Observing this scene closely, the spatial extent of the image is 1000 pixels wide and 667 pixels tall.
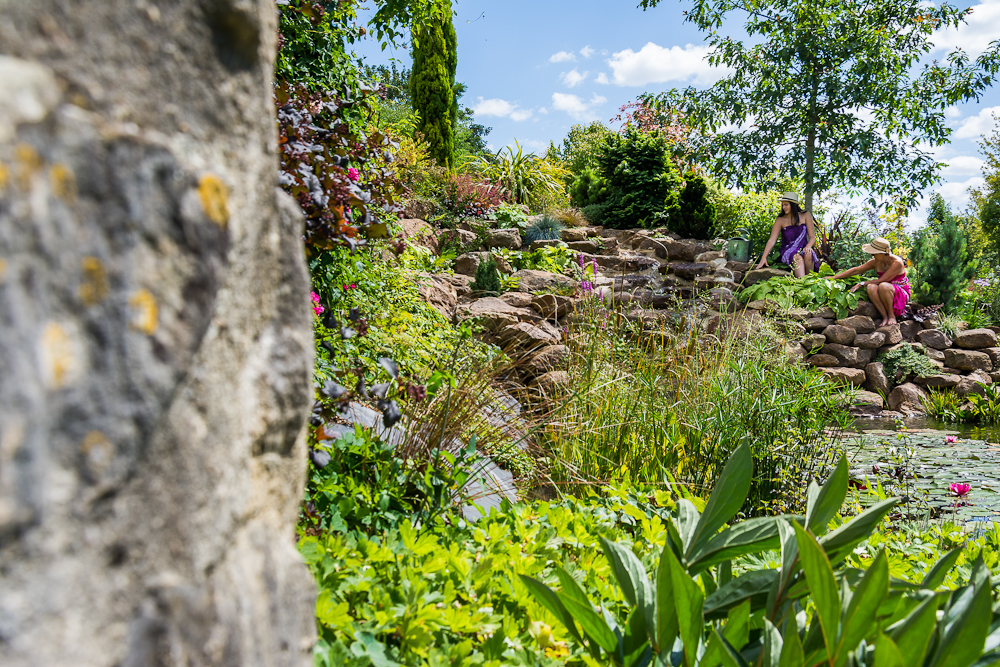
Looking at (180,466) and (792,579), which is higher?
(180,466)

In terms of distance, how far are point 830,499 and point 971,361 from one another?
30.7 ft

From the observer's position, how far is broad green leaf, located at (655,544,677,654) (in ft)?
3.26

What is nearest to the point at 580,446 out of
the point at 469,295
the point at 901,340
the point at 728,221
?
the point at 469,295

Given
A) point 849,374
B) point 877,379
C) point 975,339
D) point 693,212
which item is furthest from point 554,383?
point 693,212

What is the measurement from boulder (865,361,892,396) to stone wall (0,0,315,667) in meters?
8.86

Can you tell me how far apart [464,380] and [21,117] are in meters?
2.63

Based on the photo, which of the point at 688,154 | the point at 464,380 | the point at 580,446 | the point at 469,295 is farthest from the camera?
the point at 688,154

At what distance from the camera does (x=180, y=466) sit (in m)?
0.53

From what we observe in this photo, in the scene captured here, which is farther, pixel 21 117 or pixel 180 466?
pixel 180 466

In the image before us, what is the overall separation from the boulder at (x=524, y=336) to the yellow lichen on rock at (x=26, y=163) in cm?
474

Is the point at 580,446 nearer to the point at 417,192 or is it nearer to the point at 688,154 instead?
the point at 417,192

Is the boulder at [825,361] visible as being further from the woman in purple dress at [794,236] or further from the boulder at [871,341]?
the woman in purple dress at [794,236]

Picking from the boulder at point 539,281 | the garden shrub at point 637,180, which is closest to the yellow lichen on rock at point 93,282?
the boulder at point 539,281

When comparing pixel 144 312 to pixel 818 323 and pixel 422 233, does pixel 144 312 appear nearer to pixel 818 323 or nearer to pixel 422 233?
pixel 422 233
